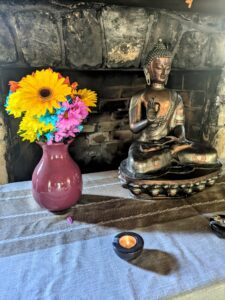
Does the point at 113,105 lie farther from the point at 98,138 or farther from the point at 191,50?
the point at 191,50

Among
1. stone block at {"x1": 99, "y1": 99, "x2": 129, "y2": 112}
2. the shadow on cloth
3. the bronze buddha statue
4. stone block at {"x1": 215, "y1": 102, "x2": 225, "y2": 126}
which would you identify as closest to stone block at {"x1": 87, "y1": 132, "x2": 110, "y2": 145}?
stone block at {"x1": 99, "y1": 99, "x2": 129, "y2": 112}

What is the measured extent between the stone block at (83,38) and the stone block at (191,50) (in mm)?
418

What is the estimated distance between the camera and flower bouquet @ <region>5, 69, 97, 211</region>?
2.50 feet

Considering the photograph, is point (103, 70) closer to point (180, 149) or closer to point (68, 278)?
point (180, 149)

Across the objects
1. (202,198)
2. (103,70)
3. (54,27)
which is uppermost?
(54,27)

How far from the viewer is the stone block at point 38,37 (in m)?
1.03

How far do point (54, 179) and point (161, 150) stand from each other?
1.41ft

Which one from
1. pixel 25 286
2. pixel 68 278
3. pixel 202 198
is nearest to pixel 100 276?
pixel 68 278

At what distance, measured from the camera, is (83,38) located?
1.12 meters

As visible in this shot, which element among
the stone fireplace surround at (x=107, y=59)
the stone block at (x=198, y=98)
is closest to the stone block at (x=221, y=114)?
the stone fireplace surround at (x=107, y=59)

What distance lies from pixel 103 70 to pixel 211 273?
3.10 ft

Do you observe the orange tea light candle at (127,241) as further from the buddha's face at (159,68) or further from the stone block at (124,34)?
the stone block at (124,34)

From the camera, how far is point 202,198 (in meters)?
1.06

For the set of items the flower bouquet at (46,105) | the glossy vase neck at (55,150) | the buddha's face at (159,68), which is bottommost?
the glossy vase neck at (55,150)
